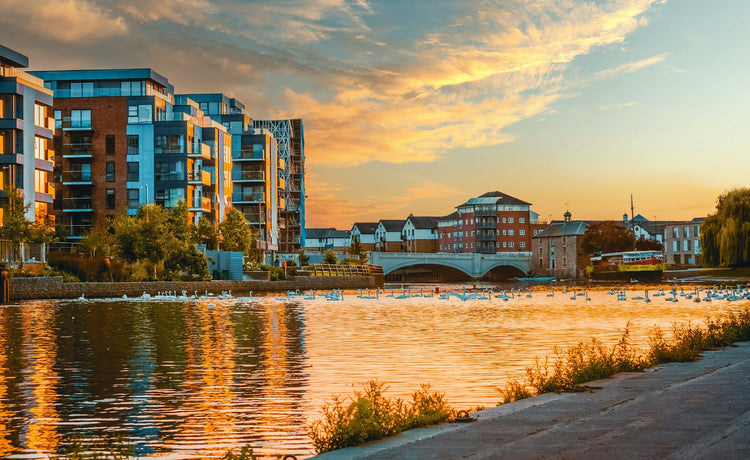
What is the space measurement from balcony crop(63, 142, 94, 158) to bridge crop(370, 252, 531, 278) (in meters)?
Answer: 55.5

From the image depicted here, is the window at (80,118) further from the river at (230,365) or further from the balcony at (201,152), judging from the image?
the river at (230,365)

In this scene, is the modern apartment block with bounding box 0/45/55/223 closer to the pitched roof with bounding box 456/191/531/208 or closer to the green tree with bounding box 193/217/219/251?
A: the green tree with bounding box 193/217/219/251

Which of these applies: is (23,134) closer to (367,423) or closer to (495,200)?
(367,423)

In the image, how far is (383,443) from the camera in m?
8.49

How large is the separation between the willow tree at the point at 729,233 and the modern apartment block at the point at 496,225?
298ft

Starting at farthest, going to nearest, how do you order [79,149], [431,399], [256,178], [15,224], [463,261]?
[463,261] < [256,178] < [79,149] < [15,224] < [431,399]

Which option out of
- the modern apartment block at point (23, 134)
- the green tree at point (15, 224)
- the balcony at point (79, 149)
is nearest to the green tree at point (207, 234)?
the balcony at point (79, 149)

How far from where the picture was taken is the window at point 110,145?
84000 mm

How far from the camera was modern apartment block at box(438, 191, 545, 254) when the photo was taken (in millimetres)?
175000

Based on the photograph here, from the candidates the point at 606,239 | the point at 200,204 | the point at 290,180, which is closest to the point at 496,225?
the point at 606,239

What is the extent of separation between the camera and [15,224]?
53531 millimetres

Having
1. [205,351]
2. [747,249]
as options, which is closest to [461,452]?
[205,351]

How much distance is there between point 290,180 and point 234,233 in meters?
43.8

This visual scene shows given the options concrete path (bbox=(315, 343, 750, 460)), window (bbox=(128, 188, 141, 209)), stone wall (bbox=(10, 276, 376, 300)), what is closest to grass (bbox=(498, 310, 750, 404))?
concrete path (bbox=(315, 343, 750, 460))
